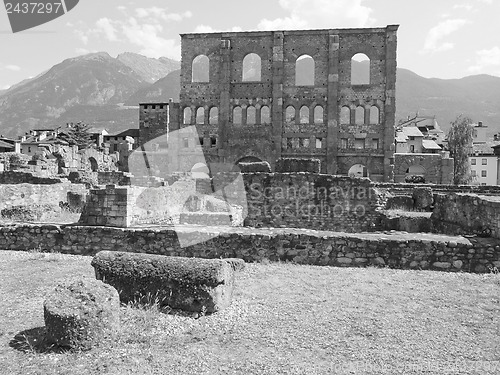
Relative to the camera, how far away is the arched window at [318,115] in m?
40.8

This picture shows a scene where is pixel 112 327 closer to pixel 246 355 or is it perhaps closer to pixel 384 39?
pixel 246 355

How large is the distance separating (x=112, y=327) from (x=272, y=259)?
4537 mm

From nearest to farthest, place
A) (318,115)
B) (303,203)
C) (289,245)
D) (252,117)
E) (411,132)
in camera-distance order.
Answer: (289,245) → (303,203) → (318,115) → (411,132) → (252,117)

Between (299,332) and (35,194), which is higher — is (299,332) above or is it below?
below

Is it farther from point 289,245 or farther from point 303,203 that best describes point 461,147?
point 289,245

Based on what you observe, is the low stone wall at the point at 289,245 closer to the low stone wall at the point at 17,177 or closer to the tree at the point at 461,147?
the low stone wall at the point at 17,177

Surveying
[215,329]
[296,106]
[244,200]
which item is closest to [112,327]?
[215,329]

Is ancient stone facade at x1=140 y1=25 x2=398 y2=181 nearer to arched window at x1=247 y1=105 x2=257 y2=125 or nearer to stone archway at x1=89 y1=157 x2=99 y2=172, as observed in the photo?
arched window at x1=247 y1=105 x2=257 y2=125

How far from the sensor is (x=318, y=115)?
41469 mm

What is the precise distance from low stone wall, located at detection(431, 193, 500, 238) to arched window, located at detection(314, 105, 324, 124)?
2842 centimetres

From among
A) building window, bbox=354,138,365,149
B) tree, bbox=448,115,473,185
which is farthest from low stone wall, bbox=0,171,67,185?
tree, bbox=448,115,473,185

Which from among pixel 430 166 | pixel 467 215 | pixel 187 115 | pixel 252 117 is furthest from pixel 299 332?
pixel 252 117

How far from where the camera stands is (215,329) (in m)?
5.29

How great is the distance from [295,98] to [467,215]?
3073 cm
